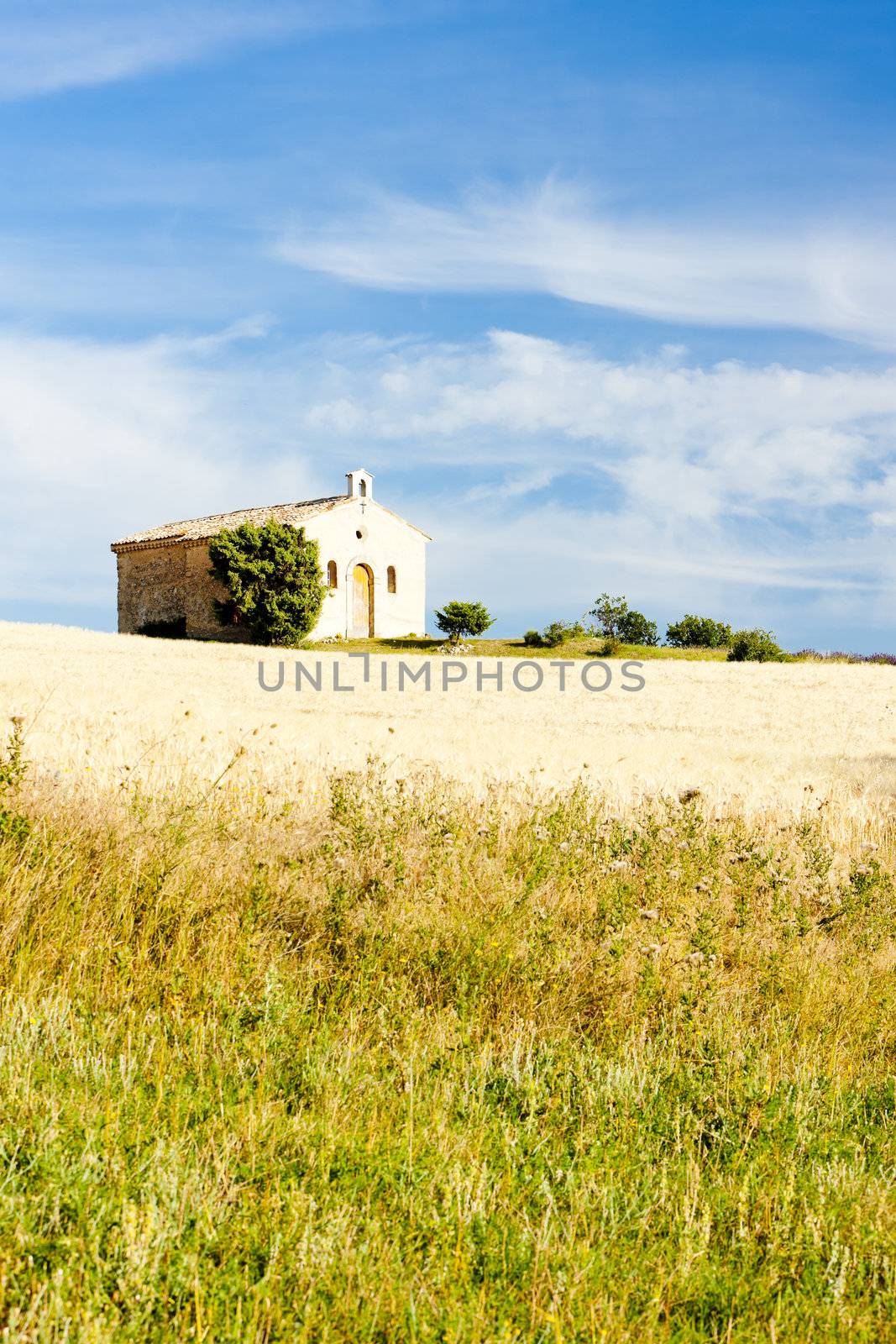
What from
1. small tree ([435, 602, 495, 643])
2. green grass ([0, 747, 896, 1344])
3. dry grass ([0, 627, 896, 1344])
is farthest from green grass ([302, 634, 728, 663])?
green grass ([0, 747, 896, 1344])

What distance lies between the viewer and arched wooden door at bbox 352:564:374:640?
4600 centimetres

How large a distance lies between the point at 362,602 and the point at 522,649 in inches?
375

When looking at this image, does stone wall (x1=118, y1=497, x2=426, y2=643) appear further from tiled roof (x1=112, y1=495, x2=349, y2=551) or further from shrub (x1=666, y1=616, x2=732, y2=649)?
shrub (x1=666, y1=616, x2=732, y2=649)

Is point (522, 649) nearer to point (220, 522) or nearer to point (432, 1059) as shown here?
point (220, 522)

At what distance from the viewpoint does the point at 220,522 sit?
4906 cm

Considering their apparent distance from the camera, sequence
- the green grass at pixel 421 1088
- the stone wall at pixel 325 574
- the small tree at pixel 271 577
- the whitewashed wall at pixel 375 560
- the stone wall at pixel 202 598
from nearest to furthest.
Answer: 1. the green grass at pixel 421 1088
2. the small tree at pixel 271 577
3. the stone wall at pixel 202 598
4. the whitewashed wall at pixel 375 560
5. the stone wall at pixel 325 574

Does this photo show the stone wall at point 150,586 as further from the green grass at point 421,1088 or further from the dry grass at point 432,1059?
the green grass at point 421,1088

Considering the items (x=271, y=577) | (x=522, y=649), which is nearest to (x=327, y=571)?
(x=271, y=577)

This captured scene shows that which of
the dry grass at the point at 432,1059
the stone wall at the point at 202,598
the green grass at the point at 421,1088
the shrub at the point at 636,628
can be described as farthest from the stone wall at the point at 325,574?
the green grass at the point at 421,1088

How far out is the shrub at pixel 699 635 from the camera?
48.8 meters

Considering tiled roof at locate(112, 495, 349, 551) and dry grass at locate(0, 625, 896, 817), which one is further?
tiled roof at locate(112, 495, 349, 551)

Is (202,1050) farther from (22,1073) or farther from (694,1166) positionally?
(694,1166)

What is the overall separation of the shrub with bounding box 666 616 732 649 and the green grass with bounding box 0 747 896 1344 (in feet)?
145

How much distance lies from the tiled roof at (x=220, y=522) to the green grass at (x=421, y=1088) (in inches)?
1528
